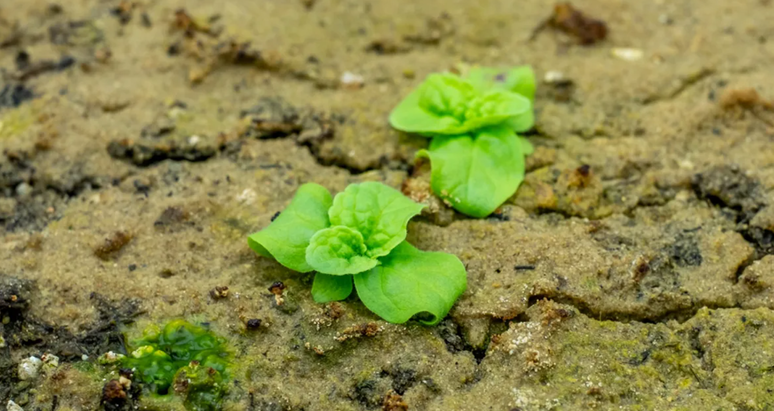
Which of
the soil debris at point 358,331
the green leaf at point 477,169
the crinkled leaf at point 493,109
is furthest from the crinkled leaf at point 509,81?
the soil debris at point 358,331

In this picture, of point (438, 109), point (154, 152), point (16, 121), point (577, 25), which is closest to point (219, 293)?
point (154, 152)

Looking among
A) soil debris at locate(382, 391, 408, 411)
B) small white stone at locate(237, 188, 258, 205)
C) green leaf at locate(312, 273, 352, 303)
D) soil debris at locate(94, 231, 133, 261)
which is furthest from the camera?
small white stone at locate(237, 188, 258, 205)

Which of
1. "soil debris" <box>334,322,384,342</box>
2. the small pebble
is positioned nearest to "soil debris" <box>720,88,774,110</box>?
"soil debris" <box>334,322,384,342</box>

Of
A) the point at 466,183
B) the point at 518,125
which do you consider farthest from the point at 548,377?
the point at 518,125

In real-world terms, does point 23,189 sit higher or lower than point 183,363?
higher

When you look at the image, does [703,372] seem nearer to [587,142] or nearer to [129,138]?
[587,142]

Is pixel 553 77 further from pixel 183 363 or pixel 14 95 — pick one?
pixel 14 95

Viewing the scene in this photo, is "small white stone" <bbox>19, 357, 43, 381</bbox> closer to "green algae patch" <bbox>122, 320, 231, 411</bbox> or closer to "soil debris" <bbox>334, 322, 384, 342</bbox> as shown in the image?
"green algae patch" <bbox>122, 320, 231, 411</bbox>
